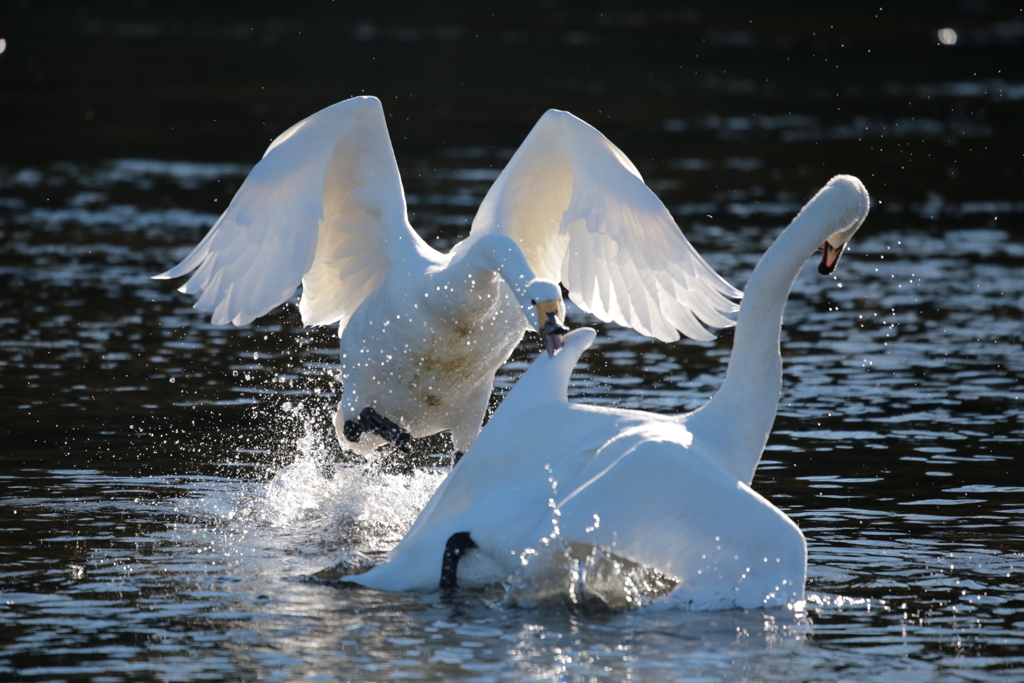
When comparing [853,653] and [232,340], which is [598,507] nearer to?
[853,653]

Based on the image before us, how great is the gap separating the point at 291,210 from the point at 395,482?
6.05 feet

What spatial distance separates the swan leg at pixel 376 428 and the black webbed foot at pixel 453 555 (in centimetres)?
291

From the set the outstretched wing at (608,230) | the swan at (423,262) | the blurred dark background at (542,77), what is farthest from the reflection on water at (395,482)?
the blurred dark background at (542,77)

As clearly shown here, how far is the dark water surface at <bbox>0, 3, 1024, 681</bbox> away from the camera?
6.46m

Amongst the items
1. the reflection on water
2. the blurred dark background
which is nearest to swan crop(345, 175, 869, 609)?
the reflection on water

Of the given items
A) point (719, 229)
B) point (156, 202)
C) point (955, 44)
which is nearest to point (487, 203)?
point (719, 229)

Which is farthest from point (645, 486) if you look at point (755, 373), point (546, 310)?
point (546, 310)

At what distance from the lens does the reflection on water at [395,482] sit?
6.43 m

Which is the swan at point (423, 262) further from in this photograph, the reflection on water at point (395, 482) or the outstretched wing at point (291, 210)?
the reflection on water at point (395, 482)

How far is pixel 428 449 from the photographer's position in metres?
11.4

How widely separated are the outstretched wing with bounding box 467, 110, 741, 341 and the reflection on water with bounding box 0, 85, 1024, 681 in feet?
3.83

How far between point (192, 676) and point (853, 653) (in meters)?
2.62

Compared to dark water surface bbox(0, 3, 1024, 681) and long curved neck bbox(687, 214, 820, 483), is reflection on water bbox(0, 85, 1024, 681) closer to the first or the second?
dark water surface bbox(0, 3, 1024, 681)

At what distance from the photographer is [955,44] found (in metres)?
42.9
